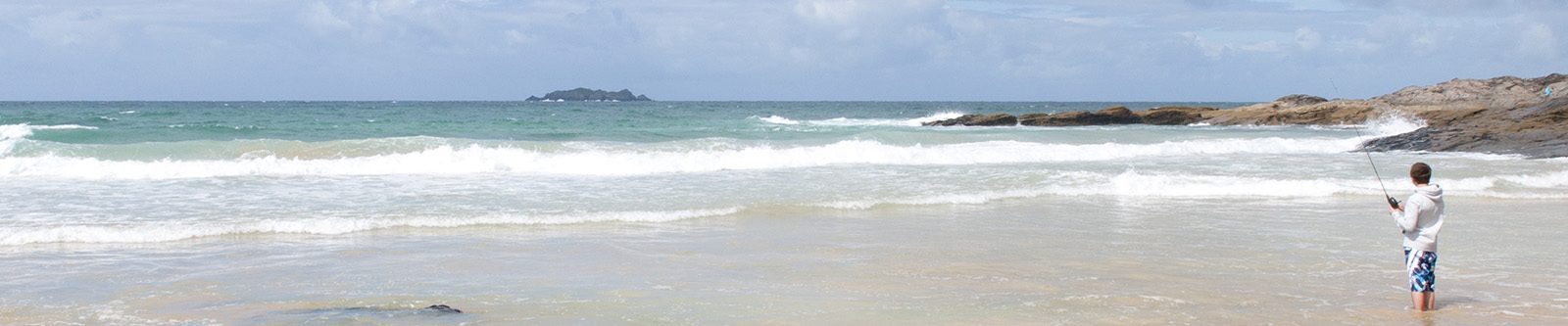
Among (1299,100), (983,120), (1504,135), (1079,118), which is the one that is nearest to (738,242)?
(1504,135)

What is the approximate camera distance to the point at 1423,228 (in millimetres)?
6754

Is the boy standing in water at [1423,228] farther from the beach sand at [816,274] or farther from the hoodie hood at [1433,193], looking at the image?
the beach sand at [816,274]

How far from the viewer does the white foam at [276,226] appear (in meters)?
9.91

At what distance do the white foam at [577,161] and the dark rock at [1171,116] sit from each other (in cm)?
1890

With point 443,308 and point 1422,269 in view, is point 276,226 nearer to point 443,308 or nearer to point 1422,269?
point 443,308

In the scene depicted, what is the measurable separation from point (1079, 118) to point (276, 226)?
37.4 metres

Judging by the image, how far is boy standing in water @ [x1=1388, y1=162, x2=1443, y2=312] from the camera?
6.69m

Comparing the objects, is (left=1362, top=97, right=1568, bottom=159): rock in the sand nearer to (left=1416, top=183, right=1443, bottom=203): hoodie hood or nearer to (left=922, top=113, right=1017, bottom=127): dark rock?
(left=922, top=113, right=1017, bottom=127): dark rock

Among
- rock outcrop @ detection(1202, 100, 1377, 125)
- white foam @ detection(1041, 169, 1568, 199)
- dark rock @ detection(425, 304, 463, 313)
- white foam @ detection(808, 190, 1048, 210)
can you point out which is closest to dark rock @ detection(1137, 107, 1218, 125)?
rock outcrop @ detection(1202, 100, 1377, 125)

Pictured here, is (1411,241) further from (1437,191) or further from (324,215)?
(324,215)

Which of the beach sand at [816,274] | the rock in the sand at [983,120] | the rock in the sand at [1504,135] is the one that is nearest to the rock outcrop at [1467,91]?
the rock in the sand at [983,120]

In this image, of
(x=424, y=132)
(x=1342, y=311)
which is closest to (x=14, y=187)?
(x=1342, y=311)

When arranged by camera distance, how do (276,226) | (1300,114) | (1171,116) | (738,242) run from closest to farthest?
(738,242)
(276,226)
(1300,114)
(1171,116)

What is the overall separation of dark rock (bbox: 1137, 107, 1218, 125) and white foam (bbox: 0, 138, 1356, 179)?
1890 centimetres
